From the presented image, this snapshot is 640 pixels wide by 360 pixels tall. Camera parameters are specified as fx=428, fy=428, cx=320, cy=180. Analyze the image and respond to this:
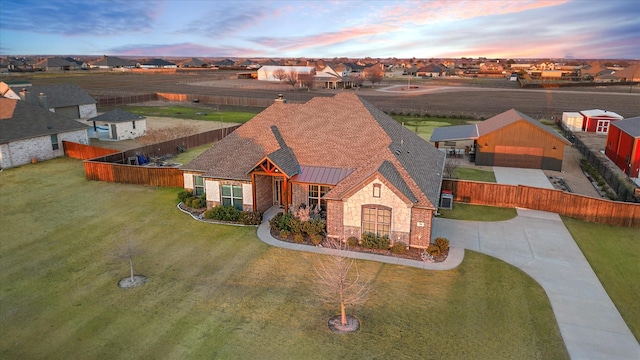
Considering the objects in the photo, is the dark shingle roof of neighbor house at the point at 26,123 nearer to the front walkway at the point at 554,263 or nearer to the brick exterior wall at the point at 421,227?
the front walkway at the point at 554,263

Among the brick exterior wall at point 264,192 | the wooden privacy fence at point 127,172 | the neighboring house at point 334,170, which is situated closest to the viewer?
the neighboring house at point 334,170

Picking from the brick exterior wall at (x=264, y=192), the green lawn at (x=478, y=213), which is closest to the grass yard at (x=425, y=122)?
the green lawn at (x=478, y=213)

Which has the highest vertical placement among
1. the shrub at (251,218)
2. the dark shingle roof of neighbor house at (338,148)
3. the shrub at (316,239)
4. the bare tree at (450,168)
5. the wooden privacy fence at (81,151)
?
the dark shingle roof of neighbor house at (338,148)

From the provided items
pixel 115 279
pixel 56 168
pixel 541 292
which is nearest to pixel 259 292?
pixel 115 279

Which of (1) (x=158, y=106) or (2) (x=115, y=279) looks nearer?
(2) (x=115, y=279)

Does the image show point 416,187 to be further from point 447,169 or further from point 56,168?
point 56,168

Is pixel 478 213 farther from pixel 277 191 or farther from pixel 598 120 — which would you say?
pixel 598 120
